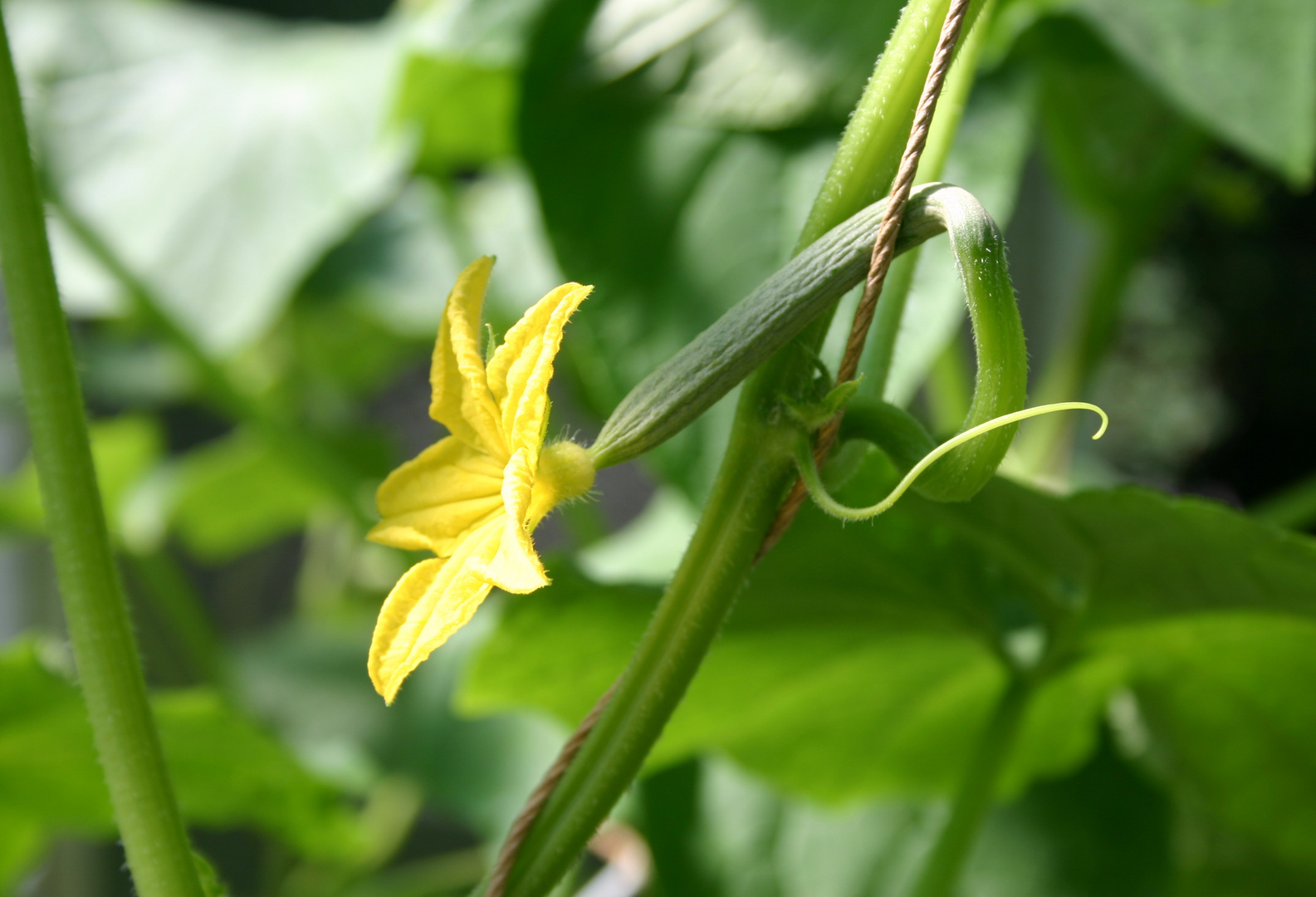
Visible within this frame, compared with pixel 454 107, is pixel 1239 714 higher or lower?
lower

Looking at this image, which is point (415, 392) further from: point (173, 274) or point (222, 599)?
point (173, 274)

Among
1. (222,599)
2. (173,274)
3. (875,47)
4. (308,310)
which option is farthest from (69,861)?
(875,47)

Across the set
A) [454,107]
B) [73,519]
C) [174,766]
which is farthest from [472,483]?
[454,107]

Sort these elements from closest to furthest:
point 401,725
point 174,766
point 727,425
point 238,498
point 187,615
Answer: point 727,425 < point 174,766 < point 187,615 < point 401,725 < point 238,498

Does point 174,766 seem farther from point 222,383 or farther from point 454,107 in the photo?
point 454,107

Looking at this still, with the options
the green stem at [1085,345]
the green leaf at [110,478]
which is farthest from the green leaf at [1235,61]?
the green leaf at [110,478]

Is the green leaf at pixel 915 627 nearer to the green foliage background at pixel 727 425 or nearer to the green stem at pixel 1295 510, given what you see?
the green foliage background at pixel 727 425

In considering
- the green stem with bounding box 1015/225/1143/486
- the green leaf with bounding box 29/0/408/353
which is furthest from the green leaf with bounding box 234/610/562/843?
the green stem with bounding box 1015/225/1143/486
